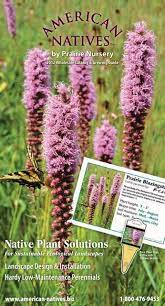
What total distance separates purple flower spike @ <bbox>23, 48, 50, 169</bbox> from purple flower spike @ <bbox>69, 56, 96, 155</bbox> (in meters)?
0.12

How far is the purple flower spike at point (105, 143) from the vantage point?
2.99m

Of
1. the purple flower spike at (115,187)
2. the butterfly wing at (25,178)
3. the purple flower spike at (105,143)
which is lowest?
the purple flower spike at (115,187)

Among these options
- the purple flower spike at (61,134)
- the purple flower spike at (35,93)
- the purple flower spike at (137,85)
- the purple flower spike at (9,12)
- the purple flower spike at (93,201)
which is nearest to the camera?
the purple flower spike at (61,134)

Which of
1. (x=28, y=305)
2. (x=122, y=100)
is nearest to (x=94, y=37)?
(x=122, y=100)

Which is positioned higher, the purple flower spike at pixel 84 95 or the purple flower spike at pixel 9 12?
the purple flower spike at pixel 9 12

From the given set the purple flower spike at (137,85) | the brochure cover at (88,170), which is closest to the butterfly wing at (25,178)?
the brochure cover at (88,170)

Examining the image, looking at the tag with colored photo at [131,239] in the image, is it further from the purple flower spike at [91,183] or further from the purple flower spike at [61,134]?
the purple flower spike at [61,134]

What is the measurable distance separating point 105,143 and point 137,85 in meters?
0.29

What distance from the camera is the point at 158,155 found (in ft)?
10.3

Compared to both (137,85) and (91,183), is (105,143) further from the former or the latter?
(137,85)

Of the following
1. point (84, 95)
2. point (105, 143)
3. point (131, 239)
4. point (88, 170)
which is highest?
point (84, 95)

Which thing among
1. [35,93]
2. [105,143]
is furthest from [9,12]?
[105,143]

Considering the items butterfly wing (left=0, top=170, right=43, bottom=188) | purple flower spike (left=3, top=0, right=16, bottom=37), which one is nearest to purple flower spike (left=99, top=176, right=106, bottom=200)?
butterfly wing (left=0, top=170, right=43, bottom=188)

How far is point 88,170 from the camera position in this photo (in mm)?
3035
